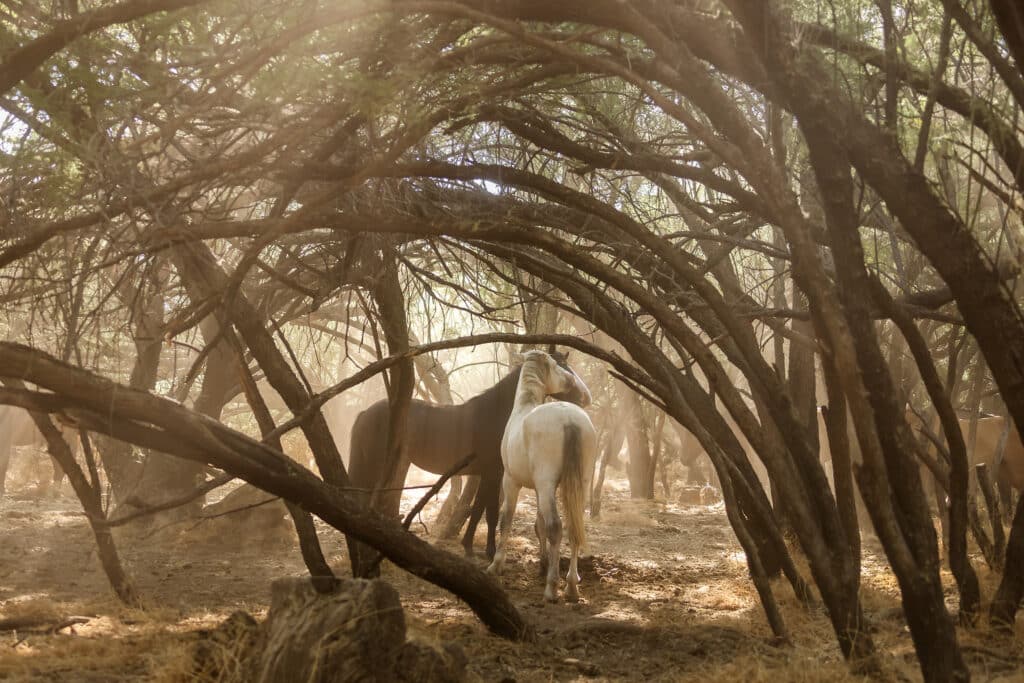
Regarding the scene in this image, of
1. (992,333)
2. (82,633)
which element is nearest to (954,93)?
(992,333)

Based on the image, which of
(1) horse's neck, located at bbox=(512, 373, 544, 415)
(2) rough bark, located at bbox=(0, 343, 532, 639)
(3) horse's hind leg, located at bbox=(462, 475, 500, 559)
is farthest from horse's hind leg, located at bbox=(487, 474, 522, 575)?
(2) rough bark, located at bbox=(0, 343, 532, 639)

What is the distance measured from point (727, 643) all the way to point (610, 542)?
5.90 metres

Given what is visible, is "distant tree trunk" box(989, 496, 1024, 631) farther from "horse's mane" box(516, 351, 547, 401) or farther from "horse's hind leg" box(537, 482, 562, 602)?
"horse's mane" box(516, 351, 547, 401)

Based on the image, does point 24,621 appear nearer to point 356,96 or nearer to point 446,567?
point 446,567

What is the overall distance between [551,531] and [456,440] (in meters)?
3.29

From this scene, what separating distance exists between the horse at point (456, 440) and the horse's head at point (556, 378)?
0.41 m

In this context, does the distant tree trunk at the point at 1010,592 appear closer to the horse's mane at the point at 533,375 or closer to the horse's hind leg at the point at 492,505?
the horse's mane at the point at 533,375

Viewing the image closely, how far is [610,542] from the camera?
10883mm

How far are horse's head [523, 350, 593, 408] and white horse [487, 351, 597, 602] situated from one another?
1.26ft

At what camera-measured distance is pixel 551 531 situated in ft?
24.6

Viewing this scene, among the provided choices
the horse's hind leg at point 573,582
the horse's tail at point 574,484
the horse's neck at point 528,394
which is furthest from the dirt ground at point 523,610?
the horse's neck at point 528,394

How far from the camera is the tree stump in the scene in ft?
11.6

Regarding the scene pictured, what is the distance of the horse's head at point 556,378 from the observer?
8.83 m

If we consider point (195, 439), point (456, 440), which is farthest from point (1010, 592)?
point (456, 440)
